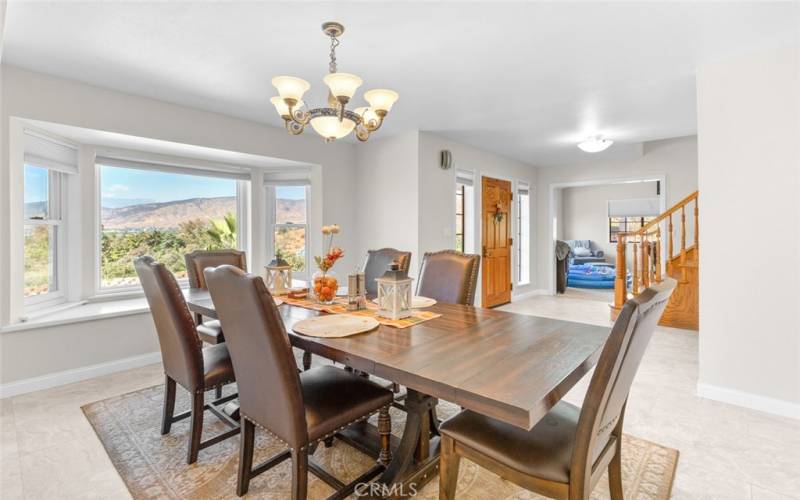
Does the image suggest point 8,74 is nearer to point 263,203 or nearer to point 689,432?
point 263,203

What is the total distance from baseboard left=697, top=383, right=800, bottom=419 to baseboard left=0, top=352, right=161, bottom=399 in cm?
432

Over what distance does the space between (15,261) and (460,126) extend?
392 cm

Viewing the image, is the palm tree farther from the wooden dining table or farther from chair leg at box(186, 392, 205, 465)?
chair leg at box(186, 392, 205, 465)

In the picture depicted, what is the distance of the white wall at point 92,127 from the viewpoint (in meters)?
2.65

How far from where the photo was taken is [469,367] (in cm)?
127

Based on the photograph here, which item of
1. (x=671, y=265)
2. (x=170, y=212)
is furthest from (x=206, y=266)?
(x=671, y=265)

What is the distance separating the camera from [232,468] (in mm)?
1879

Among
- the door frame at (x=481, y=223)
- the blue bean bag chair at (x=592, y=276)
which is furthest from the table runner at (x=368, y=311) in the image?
the blue bean bag chair at (x=592, y=276)

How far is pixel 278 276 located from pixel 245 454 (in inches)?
46.8

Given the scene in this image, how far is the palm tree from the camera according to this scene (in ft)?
14.0

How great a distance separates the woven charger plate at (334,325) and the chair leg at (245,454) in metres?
0.44

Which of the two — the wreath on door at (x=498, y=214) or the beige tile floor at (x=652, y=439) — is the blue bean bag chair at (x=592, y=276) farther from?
the beige tile floor at (x=652, y=439)

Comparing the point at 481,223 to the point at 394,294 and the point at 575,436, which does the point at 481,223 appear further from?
the point at 575,436

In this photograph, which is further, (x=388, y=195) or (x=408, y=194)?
(x=388, y=195)
